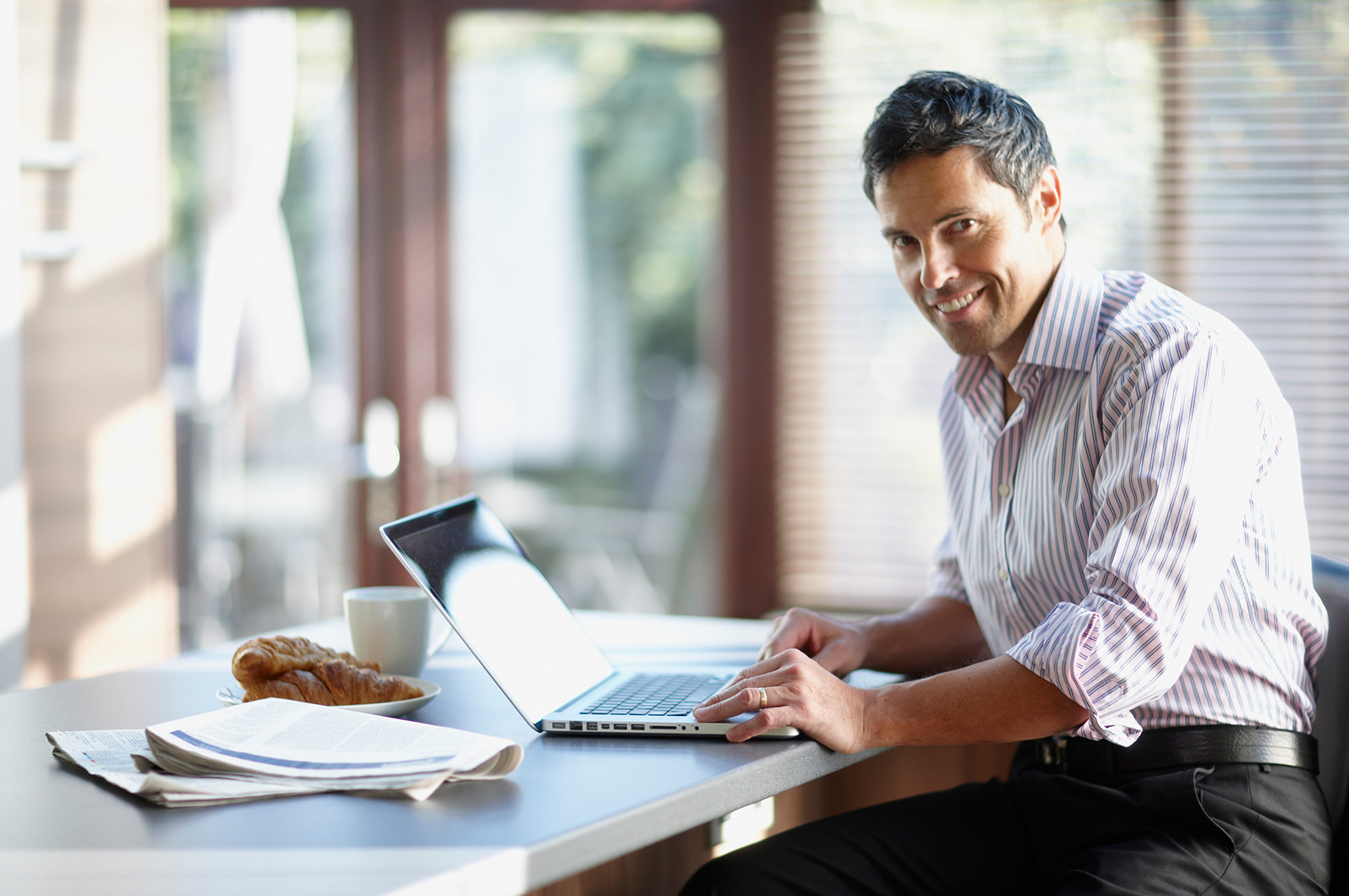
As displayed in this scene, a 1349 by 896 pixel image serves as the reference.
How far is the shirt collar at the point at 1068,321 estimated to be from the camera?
4.83 ft

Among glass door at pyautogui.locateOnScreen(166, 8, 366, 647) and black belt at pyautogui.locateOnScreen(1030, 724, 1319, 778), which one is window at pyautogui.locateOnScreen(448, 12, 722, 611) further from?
black belt at pyautogui.locateOnScreen(1030, 724, 1319, 778)

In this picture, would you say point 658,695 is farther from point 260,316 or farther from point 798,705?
point 260,316

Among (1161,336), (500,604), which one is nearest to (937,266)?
(1161,336)

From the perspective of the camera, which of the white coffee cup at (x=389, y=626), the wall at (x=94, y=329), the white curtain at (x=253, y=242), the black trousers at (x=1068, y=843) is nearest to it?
the black trousers at (x=1068, y=843)

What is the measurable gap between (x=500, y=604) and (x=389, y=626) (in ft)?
0.49

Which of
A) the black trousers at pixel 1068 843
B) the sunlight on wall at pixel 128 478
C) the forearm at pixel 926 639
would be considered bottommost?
the black trousers at pixel 1068 843

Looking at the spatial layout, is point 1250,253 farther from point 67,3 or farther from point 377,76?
point 67,3

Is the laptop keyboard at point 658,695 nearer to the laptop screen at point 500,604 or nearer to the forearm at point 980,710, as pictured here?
the laptop screen at point 500,604

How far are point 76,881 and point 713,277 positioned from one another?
2475 mm

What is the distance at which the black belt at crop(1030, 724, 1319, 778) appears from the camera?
134 cm

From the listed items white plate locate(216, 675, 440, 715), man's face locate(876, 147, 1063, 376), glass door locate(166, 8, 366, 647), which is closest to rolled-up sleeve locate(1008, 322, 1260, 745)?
man's face locate(876, 147, 1063, 376)

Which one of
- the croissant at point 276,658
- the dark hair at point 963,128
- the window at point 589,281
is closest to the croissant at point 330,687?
the croissant at point 276,658

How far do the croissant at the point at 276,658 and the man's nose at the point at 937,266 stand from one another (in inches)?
32.1

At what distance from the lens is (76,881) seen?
33.3 inches
